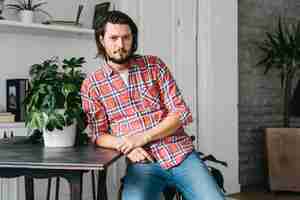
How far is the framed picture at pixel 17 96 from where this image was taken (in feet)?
9.25

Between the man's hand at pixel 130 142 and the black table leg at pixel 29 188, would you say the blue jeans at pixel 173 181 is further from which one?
the black table leg at pixel 29 188

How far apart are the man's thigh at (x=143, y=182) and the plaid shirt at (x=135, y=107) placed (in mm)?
56

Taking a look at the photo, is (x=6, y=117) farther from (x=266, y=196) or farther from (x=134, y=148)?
(x=266, y=196)

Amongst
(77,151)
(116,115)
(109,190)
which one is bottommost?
(109,190)

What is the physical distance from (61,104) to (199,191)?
2.40ft

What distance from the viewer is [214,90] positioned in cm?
370

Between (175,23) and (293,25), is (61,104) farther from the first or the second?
(293,25)

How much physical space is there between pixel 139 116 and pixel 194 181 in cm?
40

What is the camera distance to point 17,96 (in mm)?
2834

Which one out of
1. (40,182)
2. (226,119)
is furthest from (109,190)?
(226,119)

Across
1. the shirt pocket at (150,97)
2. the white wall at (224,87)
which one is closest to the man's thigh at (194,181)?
the shirt pocket at (150,97)

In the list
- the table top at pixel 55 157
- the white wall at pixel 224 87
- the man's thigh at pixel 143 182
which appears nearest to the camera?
the table top at pixel 55 157

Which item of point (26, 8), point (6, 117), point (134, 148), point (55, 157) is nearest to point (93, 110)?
point (134, 148)

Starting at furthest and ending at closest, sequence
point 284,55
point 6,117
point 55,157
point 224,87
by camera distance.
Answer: point 284,55 → point 224,87 → point 6,117 → point 55,157
